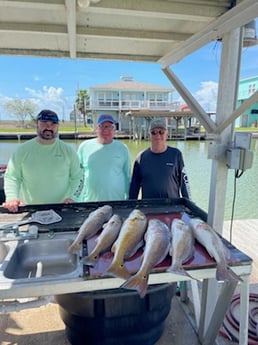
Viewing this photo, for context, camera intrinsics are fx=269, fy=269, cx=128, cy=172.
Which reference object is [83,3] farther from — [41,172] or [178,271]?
[178,271]

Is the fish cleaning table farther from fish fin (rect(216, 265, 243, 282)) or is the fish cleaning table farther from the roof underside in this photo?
the roof underside

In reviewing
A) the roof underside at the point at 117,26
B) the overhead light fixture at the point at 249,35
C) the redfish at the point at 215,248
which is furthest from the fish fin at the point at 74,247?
the overhead light fixture at the point at 249,35

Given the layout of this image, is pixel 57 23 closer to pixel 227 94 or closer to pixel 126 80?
pixel 227 94

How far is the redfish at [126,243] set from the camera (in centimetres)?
117

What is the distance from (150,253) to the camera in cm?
124

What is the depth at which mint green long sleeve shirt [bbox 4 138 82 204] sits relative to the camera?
2334 mm

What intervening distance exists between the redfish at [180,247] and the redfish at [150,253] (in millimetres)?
35

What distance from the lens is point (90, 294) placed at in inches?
60.0

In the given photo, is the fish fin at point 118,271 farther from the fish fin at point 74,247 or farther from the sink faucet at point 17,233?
the sink faucet at point 17,233

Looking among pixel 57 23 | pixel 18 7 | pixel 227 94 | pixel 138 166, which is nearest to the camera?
pixel 18 7

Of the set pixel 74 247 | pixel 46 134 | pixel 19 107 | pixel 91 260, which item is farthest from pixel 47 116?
pixel 19 107

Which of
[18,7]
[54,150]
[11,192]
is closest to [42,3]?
[18,7]

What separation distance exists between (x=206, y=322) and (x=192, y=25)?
216 cm

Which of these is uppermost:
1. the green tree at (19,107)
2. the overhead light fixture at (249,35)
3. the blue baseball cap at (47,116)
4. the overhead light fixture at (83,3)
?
the green tree at (19,107)
